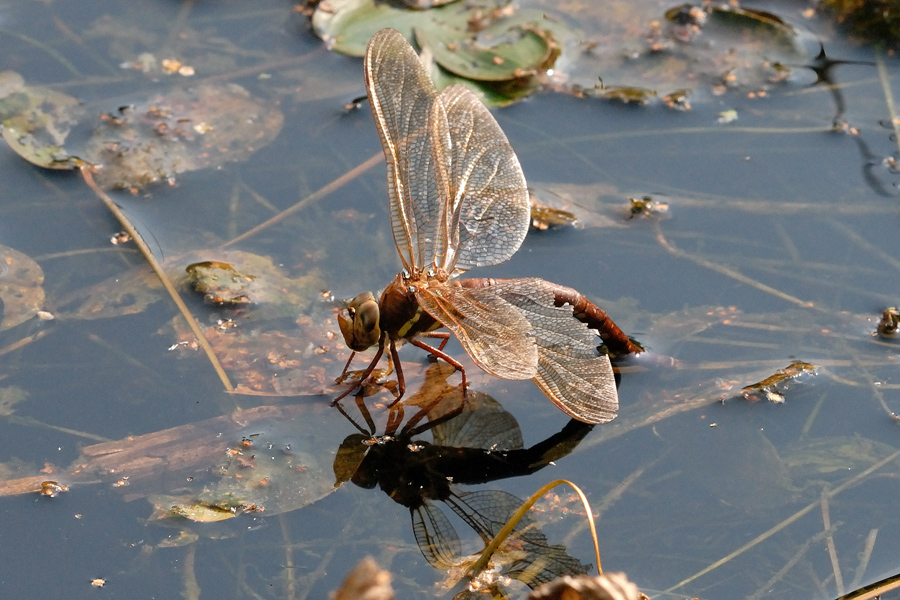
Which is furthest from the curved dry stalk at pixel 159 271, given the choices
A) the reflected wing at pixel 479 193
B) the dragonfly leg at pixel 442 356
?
the reflected wing at pixel 479 193

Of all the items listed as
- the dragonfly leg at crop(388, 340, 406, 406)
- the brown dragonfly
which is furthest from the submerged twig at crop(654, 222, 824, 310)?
the dragonfly leg at crop(388, 340, 406, 406)

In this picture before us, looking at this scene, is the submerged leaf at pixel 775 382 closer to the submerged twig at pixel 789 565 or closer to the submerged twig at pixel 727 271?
the submerged twig at pixel 727 271

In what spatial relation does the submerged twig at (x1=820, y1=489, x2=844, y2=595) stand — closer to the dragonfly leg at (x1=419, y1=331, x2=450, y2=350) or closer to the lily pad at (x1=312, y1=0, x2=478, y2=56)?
the dragonfly leg at (x1=419, y1=331, x2=450, y2=350)

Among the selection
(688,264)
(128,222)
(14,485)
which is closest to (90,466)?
(14,485)

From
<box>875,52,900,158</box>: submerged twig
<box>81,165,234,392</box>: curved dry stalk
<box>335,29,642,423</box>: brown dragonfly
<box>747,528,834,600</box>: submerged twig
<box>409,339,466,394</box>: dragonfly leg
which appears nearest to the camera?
<box>747,528,834,600</box>: submerged twig

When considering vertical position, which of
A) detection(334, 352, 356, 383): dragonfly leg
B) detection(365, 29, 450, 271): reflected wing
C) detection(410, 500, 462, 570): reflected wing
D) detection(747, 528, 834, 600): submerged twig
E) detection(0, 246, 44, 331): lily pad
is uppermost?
detection(365, 29, 450, 271): reflected wing

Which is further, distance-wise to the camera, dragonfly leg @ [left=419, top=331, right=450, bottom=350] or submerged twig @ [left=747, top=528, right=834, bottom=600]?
dragonfly leg @ [left=419, top=331, right=450, bottom=350]
